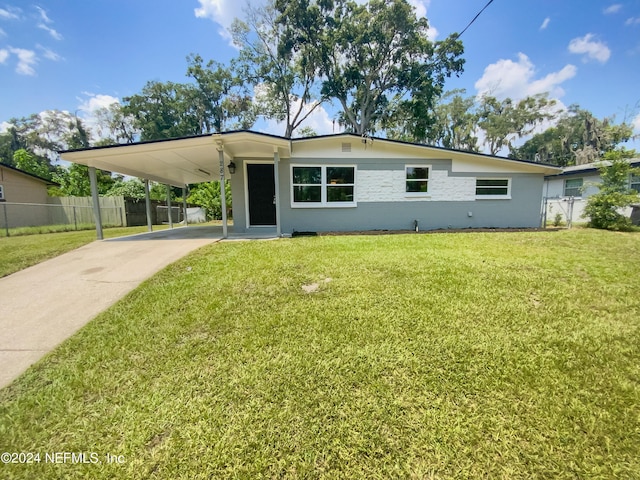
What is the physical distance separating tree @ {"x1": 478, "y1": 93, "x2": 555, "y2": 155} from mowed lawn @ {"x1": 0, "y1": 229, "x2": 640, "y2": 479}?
38.1 meters

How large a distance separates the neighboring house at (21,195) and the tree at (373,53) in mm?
19477

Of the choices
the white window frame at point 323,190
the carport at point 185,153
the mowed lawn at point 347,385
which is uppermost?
the carport at point 185,153

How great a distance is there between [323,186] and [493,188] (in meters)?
6.57

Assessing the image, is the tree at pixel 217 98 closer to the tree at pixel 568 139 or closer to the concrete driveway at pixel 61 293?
the concrete driveway at pixel 61 293

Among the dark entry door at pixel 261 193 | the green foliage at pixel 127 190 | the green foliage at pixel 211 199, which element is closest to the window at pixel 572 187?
the dark entry door at pixel 261 193

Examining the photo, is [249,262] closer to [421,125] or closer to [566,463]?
[566,463]

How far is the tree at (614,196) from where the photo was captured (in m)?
9.87

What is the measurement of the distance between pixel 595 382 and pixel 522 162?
10305 millimetres

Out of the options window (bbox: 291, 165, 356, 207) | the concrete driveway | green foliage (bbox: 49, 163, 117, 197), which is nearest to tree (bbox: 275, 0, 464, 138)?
window (bbox: 291, 165, 356, 207)

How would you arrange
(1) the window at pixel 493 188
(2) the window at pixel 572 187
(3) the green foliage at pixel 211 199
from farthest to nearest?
1. (3) the green foliage at pixel 211 199
2. (2) the window at pixel 572 187
3. (1) the window at pixel 493 188

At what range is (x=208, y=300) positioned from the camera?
353 centimetres

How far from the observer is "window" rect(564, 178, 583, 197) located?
51.1 feet

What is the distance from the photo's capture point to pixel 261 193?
32.4ft

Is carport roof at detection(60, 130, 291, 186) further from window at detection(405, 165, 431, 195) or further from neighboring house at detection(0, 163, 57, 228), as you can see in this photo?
neighboring house at detection(0, 163, 57, 228)
